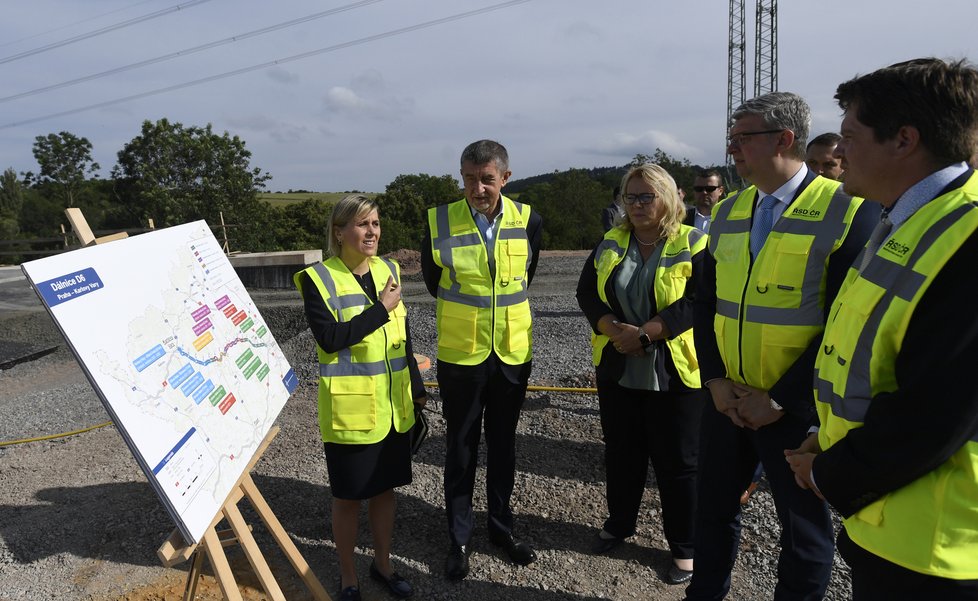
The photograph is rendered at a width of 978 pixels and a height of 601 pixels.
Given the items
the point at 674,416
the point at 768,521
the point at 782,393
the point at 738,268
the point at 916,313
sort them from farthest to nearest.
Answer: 1. the point at 768,521
2. the point at 674,416
3. the point at 738,268
4. the point at 782,393
5. the point at 916,313

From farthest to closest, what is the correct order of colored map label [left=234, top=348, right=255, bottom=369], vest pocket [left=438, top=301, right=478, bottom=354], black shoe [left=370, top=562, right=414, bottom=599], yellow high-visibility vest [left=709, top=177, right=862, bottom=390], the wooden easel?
vest pocket [left=438, top=301, right=478, bottom=354] < black shoe [left=370, top=562, right=414, bottom=599] < colored map label [left=234, top=348, right=255, bottom=369] < yellow high-visibility vest [left=709, top=177, right=862, bottom=390] < the wooden easel

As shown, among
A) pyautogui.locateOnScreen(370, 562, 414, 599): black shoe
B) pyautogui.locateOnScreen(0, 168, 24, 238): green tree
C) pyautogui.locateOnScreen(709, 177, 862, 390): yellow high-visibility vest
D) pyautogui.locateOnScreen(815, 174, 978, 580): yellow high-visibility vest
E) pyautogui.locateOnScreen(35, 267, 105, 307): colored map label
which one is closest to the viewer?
pyautogui.locateOnScreen(815, 174, 978, 580): yellow high-visibility vest

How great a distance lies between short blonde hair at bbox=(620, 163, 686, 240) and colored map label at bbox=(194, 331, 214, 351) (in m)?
2.09

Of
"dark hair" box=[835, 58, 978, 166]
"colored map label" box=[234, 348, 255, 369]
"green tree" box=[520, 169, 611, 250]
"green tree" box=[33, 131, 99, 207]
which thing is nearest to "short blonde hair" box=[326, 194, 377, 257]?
"colored map label" box=[234, 348, 255, 369]

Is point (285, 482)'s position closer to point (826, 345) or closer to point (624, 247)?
point (624, 247)

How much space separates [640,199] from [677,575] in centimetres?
195

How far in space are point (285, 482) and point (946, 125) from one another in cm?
423

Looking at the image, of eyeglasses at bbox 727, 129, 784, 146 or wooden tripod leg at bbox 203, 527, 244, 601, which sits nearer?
wooden tripod leg at bbox 203, 527, 244, 601

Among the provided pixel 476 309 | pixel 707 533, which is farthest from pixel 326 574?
pixel 707 533

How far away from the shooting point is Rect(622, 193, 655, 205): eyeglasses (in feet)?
10.2

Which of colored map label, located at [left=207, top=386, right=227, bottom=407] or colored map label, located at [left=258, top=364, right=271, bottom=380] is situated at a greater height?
colored map label, located at [left=207, top=386, right=227, bottom=407]

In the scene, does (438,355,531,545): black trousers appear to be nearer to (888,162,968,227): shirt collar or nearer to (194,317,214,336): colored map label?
(194,317,214,336): colored map label

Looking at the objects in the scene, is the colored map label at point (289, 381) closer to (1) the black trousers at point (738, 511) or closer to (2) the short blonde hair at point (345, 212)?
(2) the short blonde hair at point (345, 212)

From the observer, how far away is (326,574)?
3.32 m
